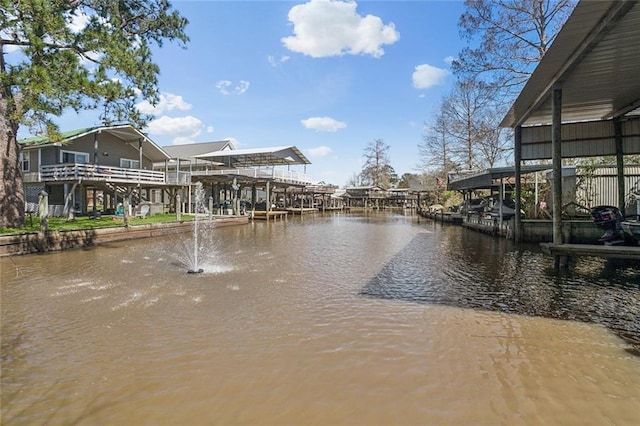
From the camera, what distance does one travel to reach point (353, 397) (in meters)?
3.04

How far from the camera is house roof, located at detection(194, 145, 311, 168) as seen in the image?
31.4 metres

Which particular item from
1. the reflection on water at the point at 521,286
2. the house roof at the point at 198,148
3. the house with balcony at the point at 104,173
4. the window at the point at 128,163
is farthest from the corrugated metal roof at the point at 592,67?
the house roof at the point at 198,148

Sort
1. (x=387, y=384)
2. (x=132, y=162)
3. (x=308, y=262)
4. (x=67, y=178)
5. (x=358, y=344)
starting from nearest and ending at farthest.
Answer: (x=387, y=384), (x=358, y=344), (x=308, y=262), (x=67, y=178), (x=132, y=162)

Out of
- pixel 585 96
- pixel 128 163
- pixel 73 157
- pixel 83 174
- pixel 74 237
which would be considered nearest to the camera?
pixel 585 96

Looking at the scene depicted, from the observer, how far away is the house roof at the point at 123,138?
19.5m

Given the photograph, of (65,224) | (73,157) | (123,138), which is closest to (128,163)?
(123,138)

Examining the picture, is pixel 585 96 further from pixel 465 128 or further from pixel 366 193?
pixel 366 193

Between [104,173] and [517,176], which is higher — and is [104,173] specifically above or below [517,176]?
above

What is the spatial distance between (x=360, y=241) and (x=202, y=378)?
11593 mm

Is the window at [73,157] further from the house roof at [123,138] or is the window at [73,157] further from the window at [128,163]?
the window at [128,163]

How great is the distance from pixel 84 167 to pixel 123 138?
6246mm

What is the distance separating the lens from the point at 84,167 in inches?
692

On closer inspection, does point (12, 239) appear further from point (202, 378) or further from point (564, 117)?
point (564, 117)

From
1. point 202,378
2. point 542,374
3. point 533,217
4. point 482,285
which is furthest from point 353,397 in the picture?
point 533,217
